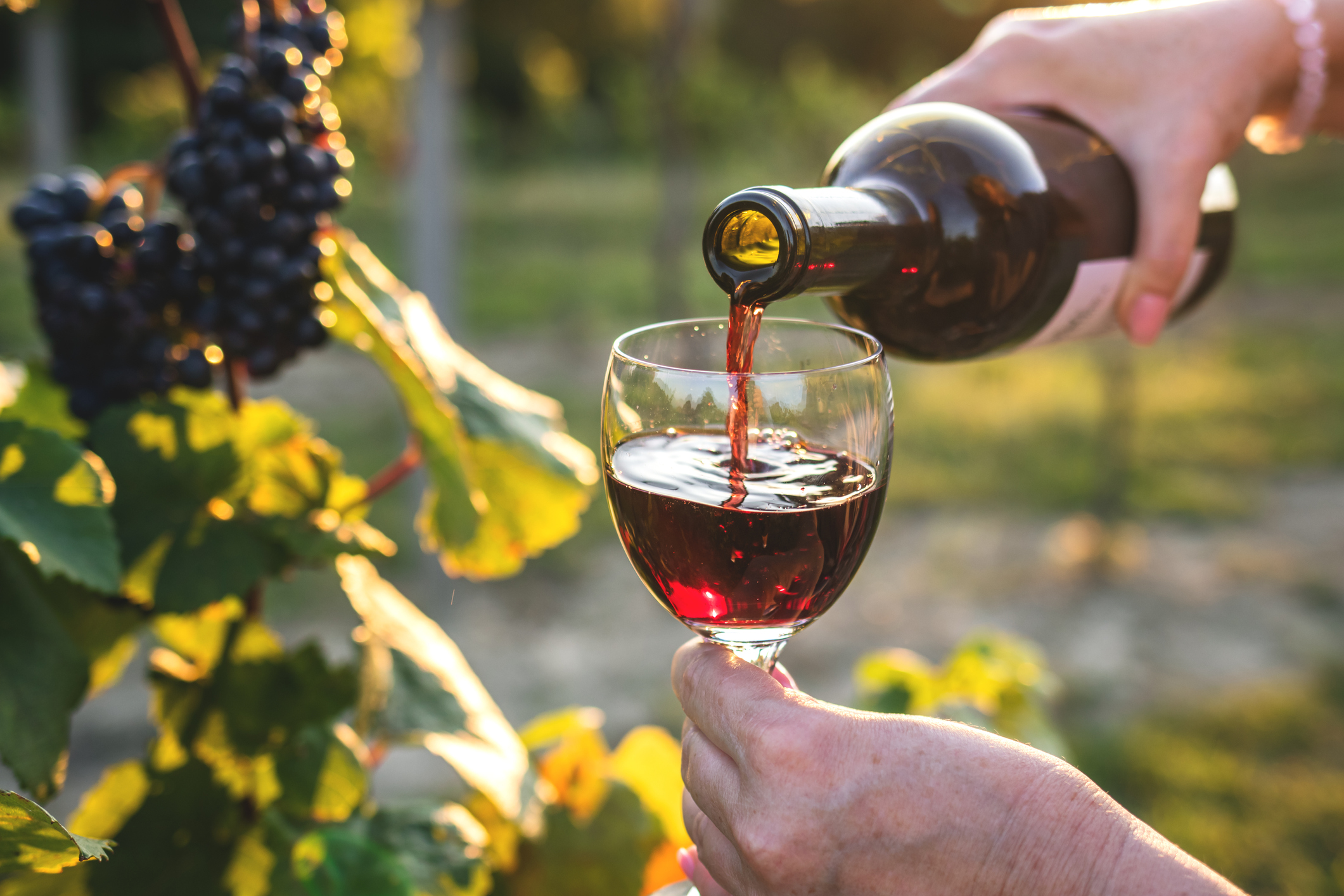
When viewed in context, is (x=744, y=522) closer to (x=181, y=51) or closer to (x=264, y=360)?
(x=264, y=360)

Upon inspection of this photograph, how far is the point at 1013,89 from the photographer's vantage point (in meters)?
1.19

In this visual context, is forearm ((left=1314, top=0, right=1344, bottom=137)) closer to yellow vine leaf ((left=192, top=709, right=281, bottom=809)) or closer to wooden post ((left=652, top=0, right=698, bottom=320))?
yellow vine leaf ((left=192, top=709, right=281, bottom=809))

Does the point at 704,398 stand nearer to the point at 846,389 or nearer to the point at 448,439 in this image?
the point at 846,389

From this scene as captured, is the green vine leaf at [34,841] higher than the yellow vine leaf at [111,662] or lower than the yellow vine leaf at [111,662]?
higher

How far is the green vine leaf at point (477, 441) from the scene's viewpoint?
1019 millimetres

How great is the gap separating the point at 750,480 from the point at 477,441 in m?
0.37

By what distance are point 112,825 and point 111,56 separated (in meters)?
18.8

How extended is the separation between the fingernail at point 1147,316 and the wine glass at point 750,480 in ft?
1.56

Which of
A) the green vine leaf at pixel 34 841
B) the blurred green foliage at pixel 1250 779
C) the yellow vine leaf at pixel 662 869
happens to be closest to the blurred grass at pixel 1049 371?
the blurred green foliage at pixel 1250 779

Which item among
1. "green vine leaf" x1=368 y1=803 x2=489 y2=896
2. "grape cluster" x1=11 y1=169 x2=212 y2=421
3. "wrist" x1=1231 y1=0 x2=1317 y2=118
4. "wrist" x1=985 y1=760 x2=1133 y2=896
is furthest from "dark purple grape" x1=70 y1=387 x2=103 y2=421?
"wrist" x1=1231 y1=0 x2=1317 y2=118

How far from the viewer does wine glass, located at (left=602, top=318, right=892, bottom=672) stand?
850 millimetres

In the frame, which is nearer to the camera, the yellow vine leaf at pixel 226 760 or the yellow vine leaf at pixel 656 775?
the yellow vine leaf at pixel 226 760

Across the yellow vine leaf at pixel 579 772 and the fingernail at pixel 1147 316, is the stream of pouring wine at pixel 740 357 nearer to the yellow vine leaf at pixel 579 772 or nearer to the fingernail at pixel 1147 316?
the yellow vine leaf at pixel 579 772

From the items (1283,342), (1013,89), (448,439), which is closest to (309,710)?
(448,439)
